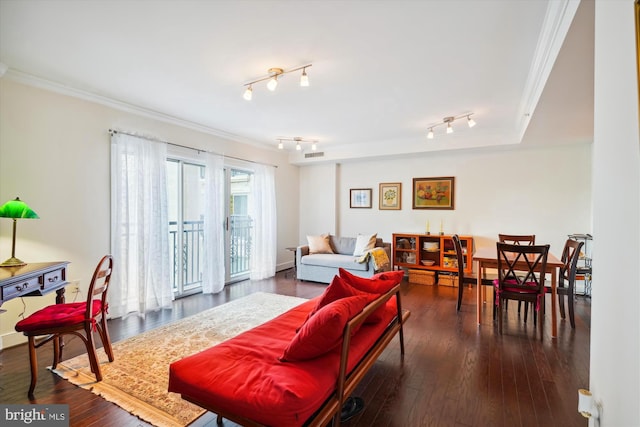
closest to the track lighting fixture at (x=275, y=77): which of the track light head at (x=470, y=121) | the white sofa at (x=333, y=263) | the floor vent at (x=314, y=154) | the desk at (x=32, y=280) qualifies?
the desk at (x=32, y=280)

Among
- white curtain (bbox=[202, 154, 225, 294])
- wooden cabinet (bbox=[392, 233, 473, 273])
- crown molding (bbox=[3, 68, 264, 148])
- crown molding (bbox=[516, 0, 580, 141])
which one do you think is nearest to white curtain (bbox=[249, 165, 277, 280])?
white curtain (bbox=[202, 154, 225, 294])

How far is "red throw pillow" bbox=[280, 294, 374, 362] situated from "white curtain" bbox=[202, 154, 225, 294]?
11.1ft

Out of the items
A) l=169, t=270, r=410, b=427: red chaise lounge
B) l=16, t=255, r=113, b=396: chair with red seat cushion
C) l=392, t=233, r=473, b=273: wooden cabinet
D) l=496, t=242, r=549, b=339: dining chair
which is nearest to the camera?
l=169, t=270, r=410, b=427: red chaise lounge

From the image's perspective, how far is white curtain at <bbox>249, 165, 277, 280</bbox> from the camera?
5551mm

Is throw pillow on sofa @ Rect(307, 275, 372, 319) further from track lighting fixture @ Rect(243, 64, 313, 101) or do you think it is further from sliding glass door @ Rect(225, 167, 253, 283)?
sliding glass door @ Rect(225, 167, 253, 283)

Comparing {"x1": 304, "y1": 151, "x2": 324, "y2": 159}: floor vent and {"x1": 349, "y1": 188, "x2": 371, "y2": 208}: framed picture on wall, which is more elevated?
{"x1": 304, "y1": 151, "x2": 324, "y2": 159}: floor vent

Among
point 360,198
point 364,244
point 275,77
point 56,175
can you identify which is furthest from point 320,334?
point 360,198

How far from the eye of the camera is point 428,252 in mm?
5488

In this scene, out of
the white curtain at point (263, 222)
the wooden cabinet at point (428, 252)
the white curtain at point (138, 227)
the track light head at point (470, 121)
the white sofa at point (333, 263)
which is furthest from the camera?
the white curtain at point (263, 222)

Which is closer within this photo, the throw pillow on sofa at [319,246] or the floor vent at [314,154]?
the throw pillow on sofa at [319,246]

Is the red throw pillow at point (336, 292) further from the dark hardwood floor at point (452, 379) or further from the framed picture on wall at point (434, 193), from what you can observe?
the framed picture on wall at point (434, 193)

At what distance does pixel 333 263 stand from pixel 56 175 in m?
3.81

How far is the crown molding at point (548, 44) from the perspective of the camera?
1717 millimetres

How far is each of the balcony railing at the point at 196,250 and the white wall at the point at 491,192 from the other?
1.99 meters
